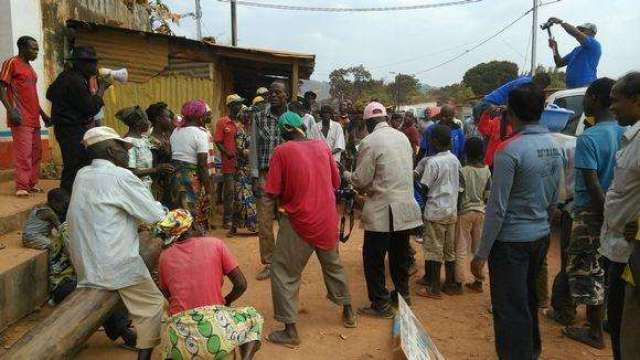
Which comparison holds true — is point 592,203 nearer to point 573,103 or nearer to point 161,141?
point 161,141

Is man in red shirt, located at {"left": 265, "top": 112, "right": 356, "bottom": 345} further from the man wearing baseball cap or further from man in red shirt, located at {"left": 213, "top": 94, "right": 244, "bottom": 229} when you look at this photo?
man in red shirt, located at {"left": 213, "top": 94, "right": 244, "bottom": 229}

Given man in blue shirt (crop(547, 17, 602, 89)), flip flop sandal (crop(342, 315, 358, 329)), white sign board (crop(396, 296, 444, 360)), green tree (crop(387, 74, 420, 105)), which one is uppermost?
green tree (crop(387, 74, 420, 105))

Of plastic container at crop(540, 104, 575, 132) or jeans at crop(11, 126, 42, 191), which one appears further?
plastic container at crop(540, 104, 575, 132)

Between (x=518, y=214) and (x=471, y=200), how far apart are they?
2.06m

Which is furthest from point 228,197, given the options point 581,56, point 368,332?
point 581,56

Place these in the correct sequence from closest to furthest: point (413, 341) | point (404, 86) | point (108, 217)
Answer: point (108, 217) < point (413, 341) < point (404, 86)

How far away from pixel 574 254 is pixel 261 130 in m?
3.43

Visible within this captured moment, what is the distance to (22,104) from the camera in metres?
5.50

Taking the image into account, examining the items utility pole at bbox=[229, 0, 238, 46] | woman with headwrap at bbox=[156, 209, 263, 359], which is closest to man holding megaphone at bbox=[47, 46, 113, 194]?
woman with headwrap at bbox=[156, 209, 263, 359]

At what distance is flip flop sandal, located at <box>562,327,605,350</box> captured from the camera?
393cm

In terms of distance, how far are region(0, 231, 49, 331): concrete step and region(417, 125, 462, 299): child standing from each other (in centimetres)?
361

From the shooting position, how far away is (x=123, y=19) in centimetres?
1126

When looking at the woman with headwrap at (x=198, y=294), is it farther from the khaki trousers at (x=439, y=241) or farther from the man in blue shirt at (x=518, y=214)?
the khaki trousers at (x=439, y=241)

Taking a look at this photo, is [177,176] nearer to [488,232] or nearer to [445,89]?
[488,232]
